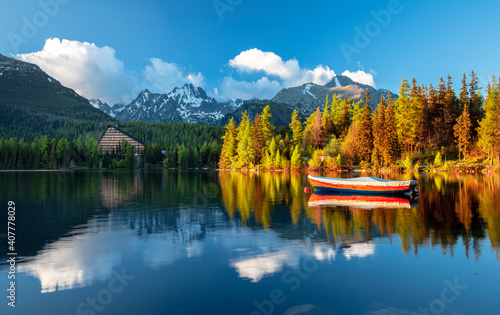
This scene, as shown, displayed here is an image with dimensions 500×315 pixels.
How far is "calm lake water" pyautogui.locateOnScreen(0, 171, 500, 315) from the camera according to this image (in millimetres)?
9023

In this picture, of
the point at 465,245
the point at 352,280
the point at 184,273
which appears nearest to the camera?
the point at 352,280

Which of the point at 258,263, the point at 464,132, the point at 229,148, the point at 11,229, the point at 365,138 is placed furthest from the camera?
the point at 229,148

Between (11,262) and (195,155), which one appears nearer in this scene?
(11,262)

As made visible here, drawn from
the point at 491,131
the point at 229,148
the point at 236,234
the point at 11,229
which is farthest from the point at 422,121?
the point at 11,229

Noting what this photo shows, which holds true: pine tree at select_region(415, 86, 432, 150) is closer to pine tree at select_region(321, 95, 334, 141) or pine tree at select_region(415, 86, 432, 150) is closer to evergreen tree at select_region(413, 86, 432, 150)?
evergreen tree at select_region(413, 86, 432, 150)

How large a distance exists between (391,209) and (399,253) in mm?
13164

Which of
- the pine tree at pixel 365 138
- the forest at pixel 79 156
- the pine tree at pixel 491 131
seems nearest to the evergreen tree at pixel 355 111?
the pine tree at pixel 365 138

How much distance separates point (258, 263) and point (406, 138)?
9544 cm

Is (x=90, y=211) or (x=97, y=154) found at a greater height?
(x=97, y=154)

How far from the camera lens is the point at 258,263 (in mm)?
12477

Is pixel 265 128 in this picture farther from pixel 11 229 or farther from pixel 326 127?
pixel 11 229

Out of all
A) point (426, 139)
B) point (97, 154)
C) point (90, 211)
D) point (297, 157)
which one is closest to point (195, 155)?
point (97, 154)

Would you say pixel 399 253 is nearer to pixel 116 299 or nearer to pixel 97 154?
pixel 116 299

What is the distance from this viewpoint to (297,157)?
10194 centimetres
